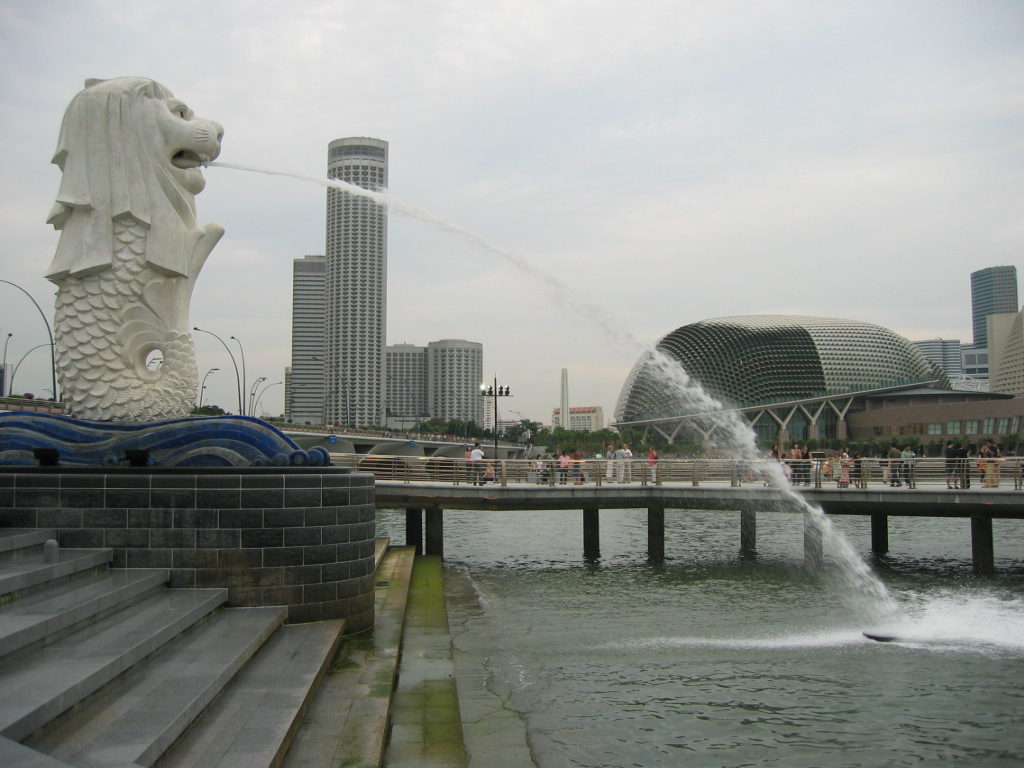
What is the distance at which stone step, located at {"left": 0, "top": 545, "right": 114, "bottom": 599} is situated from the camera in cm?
655

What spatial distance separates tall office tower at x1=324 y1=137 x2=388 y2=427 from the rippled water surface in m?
80.2

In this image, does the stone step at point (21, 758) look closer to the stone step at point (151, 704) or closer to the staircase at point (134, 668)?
the staircase at point (134, 668)

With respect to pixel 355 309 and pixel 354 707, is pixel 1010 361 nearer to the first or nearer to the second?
pixel 355 309

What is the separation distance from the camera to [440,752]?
6.79m

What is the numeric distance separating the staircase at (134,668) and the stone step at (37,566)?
0.04 ft

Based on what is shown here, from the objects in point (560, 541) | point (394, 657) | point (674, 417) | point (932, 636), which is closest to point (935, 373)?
point (674, 417)

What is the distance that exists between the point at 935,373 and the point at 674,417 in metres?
29.8

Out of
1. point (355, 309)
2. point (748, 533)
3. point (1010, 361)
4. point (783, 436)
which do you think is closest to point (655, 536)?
point (748, 533)

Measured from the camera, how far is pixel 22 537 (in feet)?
27.2

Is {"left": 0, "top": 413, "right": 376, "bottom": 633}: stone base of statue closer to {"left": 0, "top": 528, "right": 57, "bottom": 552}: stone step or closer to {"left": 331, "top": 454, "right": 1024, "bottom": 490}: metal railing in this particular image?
{"left": 0, "top": 528, "right": 57, "bottom": 552}: stone step

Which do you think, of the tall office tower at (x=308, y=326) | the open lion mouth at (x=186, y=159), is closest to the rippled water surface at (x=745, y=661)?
the open lion mouth at (x=186, y=159)

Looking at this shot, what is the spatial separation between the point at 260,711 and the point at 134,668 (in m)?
0.94

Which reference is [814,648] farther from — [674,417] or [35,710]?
[674,417]

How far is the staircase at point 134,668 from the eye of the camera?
4.75 metres
